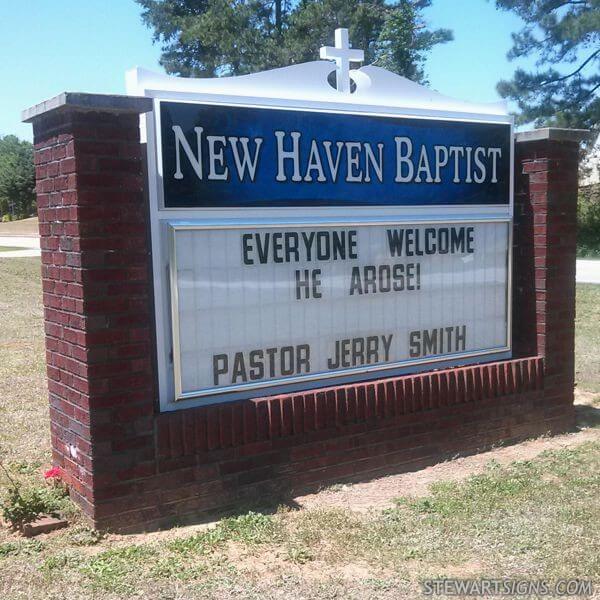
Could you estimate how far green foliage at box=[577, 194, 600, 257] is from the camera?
93.8ft

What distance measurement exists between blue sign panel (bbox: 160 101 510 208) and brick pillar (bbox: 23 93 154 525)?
0.35 m

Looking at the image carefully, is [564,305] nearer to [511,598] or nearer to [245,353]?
[245,353]

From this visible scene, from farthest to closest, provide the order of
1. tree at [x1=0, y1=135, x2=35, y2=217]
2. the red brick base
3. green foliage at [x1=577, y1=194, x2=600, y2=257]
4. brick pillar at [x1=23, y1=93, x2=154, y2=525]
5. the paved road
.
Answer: tree at [x1=0, y1=135, x2=35, y2=217] < green foliage at [x1=577, y1=194, x2=600, y2=257] < the paved road < the red brick base < brick pillar at [x1=23, y1=93, x2=154, y2=525]

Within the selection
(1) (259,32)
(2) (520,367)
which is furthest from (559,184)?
(1) (259,32)

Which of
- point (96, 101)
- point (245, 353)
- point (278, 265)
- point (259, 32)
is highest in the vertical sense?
point (259, 32)

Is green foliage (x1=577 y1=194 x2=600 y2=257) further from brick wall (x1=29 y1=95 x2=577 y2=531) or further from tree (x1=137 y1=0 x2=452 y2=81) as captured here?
brick wall (x1=29 y1=95 x2=577 y2=531)

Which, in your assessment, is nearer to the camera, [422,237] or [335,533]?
[335,533]

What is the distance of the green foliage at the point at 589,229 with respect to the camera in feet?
93.8

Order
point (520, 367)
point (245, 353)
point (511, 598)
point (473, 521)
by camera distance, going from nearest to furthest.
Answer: point (511, 598) < point (473, 521) < point (245, 353) < point (520, 367)

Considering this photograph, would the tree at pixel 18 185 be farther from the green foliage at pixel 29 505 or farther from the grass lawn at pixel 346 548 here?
the grass lawn at pixel 346 548

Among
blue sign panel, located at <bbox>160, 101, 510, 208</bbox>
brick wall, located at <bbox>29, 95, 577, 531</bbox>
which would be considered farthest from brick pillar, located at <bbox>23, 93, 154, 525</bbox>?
blue sign panel, located at <bbox>160, 101, 510, 208</bbox>

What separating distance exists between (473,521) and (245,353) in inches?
66.4

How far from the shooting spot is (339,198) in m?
5.17

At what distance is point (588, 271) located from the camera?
21609mm
